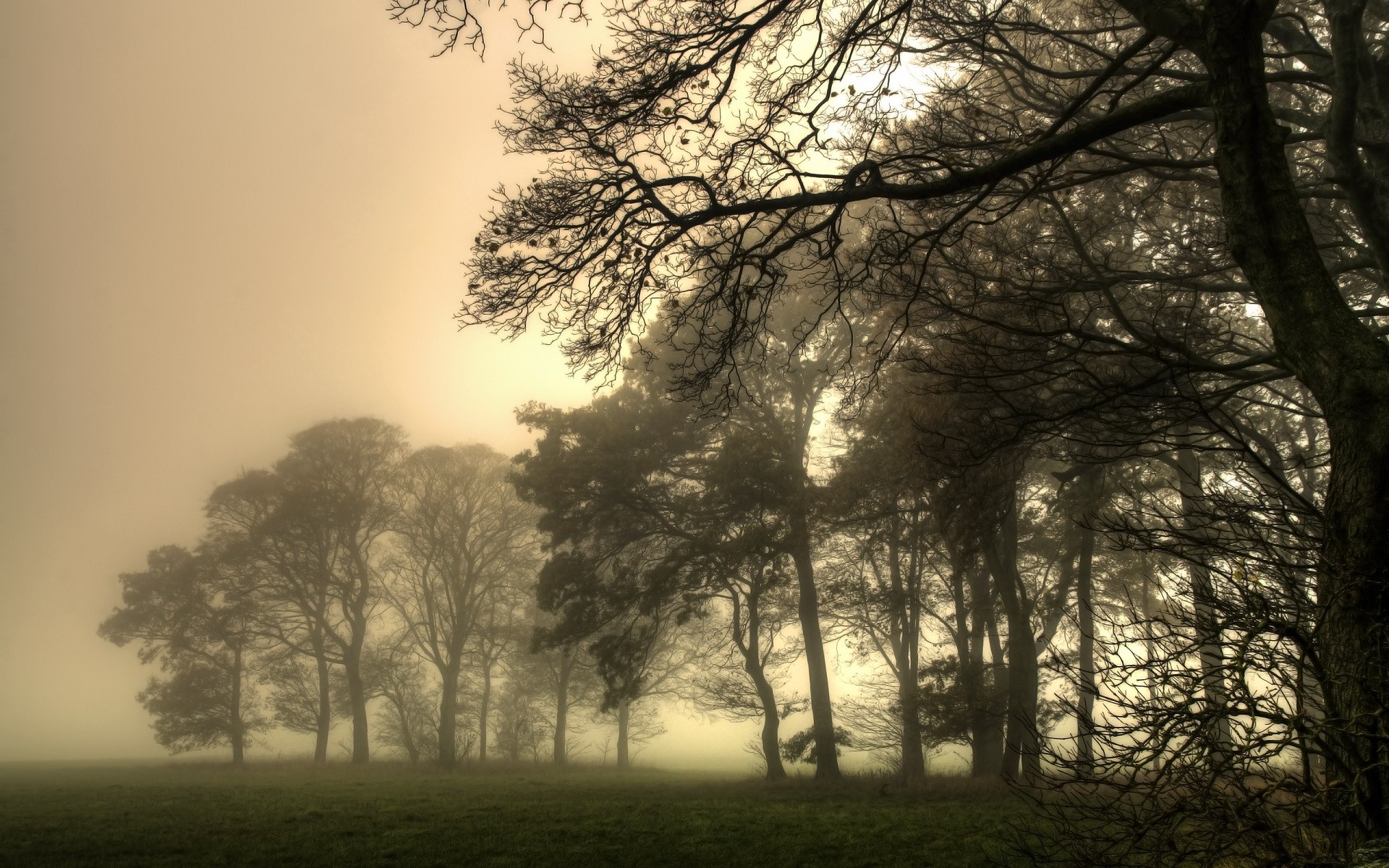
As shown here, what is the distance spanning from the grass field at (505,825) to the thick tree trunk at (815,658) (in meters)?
0.83

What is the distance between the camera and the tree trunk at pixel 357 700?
3089 centimetres

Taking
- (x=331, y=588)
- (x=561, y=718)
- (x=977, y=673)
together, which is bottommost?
(x=561, y=718)

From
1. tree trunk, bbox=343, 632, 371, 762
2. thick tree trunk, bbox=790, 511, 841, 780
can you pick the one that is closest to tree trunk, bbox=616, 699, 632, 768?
tree trunk, bbox=343, 632, 371, 762

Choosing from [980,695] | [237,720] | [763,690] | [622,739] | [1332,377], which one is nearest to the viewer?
[1332,377]

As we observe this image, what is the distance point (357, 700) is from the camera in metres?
31.3

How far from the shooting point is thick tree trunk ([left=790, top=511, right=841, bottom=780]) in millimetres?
18828

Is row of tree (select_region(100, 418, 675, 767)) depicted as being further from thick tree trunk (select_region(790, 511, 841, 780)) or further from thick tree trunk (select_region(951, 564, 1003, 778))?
thick tree trunk (select_region(951, 564, 1003, 778))

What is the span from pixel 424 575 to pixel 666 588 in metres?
17.5

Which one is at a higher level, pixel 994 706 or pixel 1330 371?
pixel 1330 371

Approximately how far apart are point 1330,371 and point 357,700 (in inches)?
1359

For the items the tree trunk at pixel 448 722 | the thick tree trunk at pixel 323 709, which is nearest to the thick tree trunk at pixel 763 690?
the tree trunk at pixel 448 722

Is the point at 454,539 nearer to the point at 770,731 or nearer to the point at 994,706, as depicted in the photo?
the point at 770,731

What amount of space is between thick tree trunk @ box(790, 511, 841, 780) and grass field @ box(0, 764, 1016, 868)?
827mm

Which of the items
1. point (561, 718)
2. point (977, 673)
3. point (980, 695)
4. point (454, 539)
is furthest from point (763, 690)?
point (454, 539)
